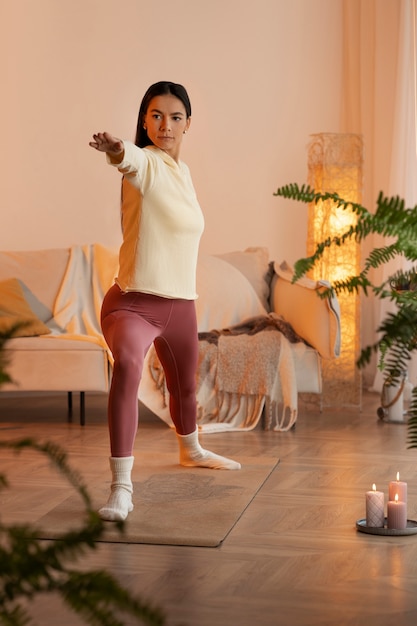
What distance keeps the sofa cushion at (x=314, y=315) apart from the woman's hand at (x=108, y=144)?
1.93 metres

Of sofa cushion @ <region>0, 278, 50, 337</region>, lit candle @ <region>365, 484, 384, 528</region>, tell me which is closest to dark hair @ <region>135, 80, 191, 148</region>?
lit candle @ <region>365, 484, 384, 528</region>

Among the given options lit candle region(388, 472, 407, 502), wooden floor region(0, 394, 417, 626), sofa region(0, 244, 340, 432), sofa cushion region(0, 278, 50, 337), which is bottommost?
wooden floor region(0, 394, 417, 626)

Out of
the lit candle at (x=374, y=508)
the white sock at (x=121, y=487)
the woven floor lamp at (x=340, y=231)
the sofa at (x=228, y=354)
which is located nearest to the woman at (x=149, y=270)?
the white sock at (x=121, y=487)

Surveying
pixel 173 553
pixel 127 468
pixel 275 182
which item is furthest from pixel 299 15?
pixel 173 553

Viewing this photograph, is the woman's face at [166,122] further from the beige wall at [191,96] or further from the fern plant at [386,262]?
the beige wall at [191,96]

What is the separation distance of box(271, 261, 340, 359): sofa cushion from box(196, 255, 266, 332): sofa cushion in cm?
20

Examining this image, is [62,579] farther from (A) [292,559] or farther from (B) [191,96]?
(B) [191,96]

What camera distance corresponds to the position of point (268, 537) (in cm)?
263

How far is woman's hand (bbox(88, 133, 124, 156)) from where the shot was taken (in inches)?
103

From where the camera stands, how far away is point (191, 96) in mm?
6207

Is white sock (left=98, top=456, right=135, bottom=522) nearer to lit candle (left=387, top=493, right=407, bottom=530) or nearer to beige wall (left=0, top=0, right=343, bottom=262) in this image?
lit candle (left=387, top=493, right=407, bottom=530)

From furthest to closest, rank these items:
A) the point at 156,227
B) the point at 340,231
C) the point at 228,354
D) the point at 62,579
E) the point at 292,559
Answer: the point at 340,231
the point at 228,354
the point at 156,227
the point at 292,559
the point at 62,579

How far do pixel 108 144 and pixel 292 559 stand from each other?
4.00 feet

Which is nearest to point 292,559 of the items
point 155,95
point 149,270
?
point 149,270
